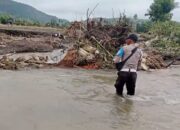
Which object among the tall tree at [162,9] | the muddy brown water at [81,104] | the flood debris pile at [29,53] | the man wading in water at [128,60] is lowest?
the muddy brown water at [81,104]

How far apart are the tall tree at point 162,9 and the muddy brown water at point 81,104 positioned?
36010mm

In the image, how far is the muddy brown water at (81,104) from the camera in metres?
8.48

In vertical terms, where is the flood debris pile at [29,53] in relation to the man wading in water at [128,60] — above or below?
below

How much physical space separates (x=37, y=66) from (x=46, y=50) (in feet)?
44.3

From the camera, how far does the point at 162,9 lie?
51.7 meters

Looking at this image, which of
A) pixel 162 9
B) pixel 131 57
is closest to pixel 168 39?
pixel 131 57

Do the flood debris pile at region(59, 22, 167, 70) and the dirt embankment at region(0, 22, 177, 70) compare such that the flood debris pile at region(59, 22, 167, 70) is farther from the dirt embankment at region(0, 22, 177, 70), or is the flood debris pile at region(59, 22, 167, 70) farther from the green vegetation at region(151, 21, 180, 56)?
the green vegetation at region(151, 21, 180, 56)

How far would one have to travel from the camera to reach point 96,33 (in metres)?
21.0

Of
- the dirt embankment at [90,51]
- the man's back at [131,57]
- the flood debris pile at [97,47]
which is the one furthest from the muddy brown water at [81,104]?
the flood debris pile at [97,47]

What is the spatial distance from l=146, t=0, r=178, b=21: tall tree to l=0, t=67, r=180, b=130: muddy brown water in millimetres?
36010

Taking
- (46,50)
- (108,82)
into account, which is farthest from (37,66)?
(46,50)

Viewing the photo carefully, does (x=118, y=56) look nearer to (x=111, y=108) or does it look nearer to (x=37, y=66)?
(x=111, y=108)

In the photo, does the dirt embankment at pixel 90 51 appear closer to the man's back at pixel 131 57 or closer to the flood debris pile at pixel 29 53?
the flood debris pile at pixel 29 53

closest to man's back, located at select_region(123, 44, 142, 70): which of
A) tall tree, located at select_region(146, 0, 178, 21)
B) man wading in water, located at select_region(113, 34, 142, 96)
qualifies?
man wading in water, located at select_region(113, 34, 142, 96)
